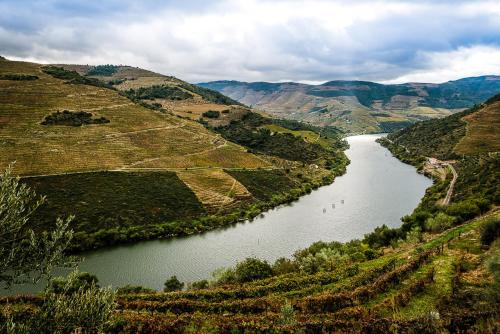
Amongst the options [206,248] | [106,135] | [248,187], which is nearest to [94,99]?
[106,135]

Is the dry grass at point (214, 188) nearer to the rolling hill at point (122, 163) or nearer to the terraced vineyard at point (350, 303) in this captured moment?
the rolling hill at point (122, 163)

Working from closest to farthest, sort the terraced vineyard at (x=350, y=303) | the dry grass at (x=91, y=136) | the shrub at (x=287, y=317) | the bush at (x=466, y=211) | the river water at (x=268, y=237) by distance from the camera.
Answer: the terraced vineyard at (x=350, y=303) < the shrub at (x=287, y=317) < the bush at (x=466, y=211) < the river water at (x=268, y=237) < the dry grass at (x=91, y=136)

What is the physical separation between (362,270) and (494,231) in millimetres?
14226

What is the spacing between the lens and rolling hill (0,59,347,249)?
87562 millimetres

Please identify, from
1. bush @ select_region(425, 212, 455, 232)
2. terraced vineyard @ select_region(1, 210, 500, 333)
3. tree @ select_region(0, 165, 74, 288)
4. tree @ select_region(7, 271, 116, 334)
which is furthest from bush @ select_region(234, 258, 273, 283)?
tree @ select_region(7, 271, 116, 334)

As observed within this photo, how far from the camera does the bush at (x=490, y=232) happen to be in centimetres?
3847

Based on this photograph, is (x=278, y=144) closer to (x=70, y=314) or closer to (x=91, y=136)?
(x=91, y=136)

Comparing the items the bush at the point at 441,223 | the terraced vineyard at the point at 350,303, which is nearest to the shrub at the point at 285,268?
the terraced vineyard at the point at 350,303

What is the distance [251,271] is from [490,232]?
2816 centimetres

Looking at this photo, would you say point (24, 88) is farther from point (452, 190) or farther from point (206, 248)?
point (452, 190)

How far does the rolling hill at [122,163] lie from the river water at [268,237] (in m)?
5.31

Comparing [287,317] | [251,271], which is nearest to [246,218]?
[251,271]

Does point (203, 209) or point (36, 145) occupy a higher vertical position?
point (36, 145)

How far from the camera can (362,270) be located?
4144 centimetres
